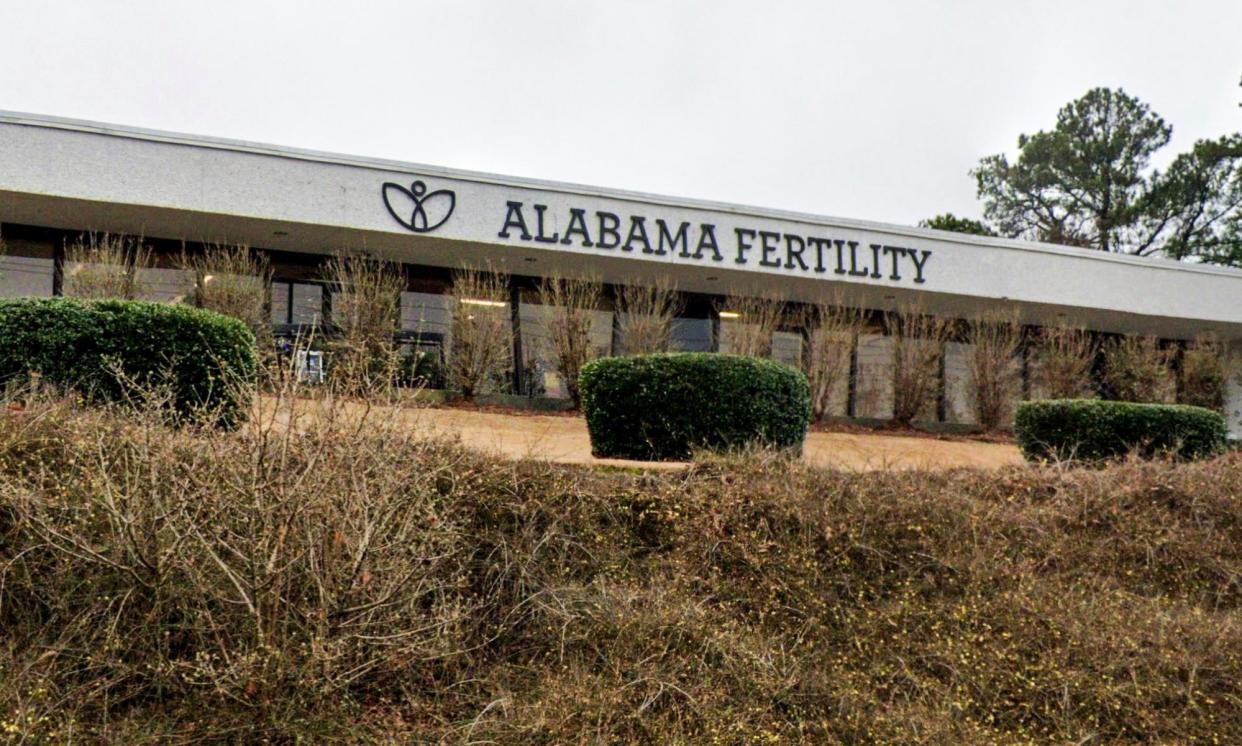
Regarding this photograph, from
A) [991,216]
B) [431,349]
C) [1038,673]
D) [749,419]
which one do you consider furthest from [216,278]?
[991,216]

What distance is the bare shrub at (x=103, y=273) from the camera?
41.1 feet

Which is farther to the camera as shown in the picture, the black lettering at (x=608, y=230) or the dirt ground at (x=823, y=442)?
the black lettering at (x=608, y=230)

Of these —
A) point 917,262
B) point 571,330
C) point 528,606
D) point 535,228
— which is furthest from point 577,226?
point 528,606

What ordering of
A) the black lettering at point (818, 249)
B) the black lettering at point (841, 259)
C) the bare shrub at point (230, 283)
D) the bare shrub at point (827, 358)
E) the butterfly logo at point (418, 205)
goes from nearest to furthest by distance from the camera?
the bare shrub at point (230, 283) < the butterfly logo at point (418, 205) < the bare shrub at point (827, 358) < the black lettering at point (818, 249) < the black lettering at point (841, 259)

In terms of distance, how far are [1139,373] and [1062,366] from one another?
213 cm

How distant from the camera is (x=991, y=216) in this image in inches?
1537

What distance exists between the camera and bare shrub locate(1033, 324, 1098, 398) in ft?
58.9

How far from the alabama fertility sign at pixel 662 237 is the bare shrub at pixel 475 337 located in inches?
36.4

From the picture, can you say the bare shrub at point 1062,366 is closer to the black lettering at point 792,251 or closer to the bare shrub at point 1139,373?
the bare shrub at point 1139,373

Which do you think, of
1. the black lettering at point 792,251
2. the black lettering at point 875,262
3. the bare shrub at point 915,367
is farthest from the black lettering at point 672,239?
the bare shrub at point 915,367

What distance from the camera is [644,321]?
15.5 m

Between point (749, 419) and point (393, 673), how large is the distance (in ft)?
16.1

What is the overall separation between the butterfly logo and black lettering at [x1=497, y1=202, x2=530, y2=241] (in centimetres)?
87

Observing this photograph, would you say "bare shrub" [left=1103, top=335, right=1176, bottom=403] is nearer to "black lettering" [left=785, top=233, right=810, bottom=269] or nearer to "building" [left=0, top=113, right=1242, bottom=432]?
"building" [left=0, top=113, right=1242, bottom=432]
